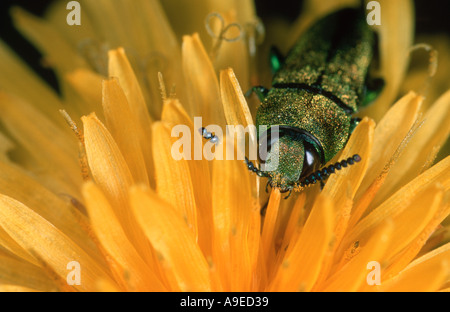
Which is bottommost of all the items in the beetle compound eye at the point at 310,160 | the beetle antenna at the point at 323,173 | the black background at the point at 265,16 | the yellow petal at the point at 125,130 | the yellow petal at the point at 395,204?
the yellow petal at the point at 395,204

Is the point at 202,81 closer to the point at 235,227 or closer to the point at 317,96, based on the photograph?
the point at 317,96

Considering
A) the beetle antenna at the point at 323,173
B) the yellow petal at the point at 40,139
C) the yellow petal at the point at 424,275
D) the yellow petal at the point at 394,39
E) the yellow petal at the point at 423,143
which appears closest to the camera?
the yellow petal at the point at 424,275

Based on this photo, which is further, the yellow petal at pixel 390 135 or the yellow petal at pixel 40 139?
the yellow petal at pixel 40 139

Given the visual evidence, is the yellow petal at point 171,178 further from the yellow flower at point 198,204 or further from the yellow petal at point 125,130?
the yellow petal at point 125,130

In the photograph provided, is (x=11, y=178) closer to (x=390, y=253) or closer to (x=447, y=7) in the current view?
(x=390, y=253)

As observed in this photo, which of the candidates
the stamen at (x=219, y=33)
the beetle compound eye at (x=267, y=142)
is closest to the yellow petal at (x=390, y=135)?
the beetle compound eye at (x=267, y=142)

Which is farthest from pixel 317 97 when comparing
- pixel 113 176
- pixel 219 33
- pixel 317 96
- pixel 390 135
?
pixel 113 176
